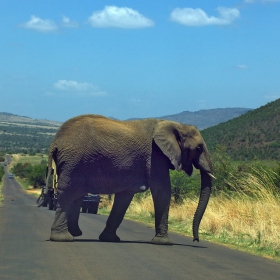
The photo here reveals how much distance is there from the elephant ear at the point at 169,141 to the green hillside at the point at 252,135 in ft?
153

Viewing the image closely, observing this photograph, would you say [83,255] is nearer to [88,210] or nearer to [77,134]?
[77,134]

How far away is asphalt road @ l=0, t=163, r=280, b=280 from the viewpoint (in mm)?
9766

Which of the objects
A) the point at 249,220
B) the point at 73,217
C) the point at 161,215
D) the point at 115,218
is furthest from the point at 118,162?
the point at 249,220

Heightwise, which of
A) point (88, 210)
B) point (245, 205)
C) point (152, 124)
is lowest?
point (88, 210)

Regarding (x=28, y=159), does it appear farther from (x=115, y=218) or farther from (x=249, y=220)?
(x=115, y=218)

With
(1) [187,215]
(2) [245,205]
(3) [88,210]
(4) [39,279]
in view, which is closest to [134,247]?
(4) [39,279]

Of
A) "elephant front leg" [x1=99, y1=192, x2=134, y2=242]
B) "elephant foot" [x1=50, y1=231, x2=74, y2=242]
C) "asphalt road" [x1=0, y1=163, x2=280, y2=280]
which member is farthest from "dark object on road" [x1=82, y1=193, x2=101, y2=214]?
"elephant foot" [x1=50, y1=231, x2=74, y2=242]

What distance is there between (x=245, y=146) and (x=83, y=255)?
197 ft

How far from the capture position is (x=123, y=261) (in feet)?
36.7

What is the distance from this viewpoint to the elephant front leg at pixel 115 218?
15203 mm

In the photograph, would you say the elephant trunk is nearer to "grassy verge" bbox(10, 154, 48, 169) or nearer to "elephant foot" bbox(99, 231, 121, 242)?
"elephant foot" bbox(99, 231, 121, 242)

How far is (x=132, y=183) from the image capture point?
15070 mm

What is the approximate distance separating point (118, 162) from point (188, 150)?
1.83 metres

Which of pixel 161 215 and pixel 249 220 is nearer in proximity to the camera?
pixel 161 215
